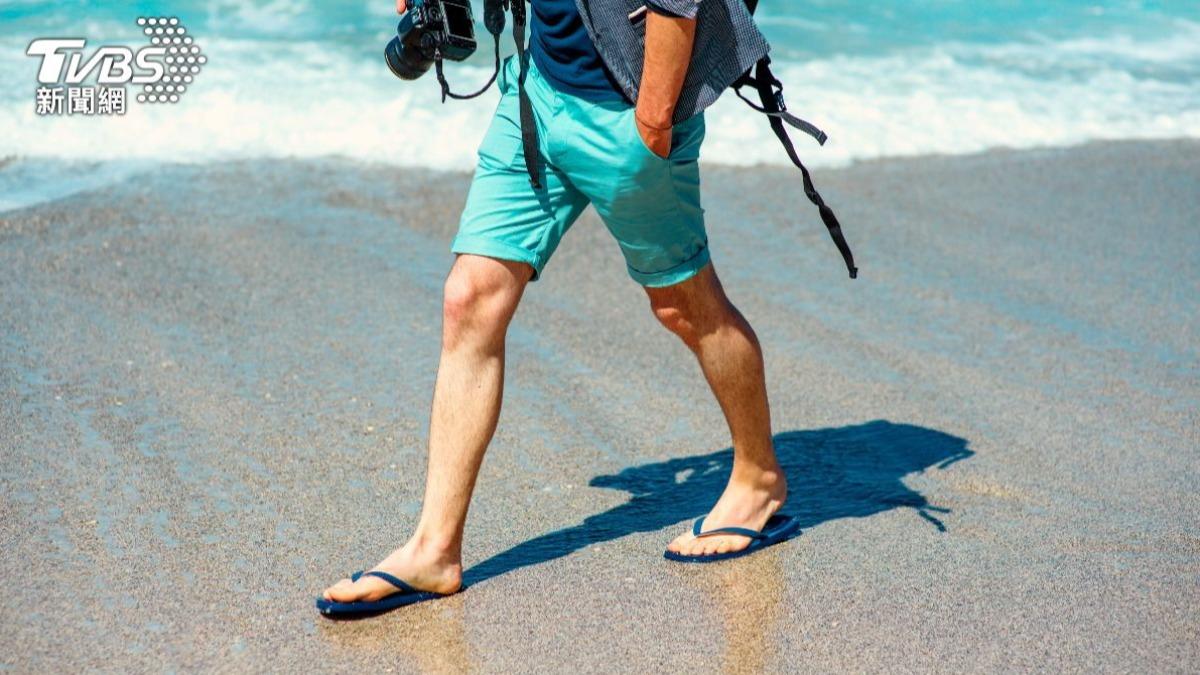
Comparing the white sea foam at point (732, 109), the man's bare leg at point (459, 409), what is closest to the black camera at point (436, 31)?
the man's bare leg at point (459, 409)

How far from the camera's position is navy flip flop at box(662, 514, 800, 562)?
3.25 meters

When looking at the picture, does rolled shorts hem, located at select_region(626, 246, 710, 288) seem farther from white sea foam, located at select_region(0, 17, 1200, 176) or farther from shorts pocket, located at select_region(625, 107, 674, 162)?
white sea foam, located at select_region(0, 17, 1200, 176)

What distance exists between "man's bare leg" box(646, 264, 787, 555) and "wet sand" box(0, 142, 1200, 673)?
12 centimetres

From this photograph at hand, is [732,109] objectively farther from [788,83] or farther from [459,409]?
[459,409]

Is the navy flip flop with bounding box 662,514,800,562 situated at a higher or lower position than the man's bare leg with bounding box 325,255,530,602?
lower

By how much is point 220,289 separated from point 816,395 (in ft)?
7.13

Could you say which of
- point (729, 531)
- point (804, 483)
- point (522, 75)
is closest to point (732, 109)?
point (804, 483)

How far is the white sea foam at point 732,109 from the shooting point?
21.9 ft

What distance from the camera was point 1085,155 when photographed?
23.4 feet

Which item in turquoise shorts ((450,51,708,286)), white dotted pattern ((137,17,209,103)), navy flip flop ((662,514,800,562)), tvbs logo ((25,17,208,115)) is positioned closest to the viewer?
turquoise shorts ((450,51,708,286))

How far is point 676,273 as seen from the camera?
9.95 ft

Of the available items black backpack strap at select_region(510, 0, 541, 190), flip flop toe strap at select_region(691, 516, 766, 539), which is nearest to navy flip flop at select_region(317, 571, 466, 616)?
flip flop toe strap at select_region(691, 516, 766, 539)

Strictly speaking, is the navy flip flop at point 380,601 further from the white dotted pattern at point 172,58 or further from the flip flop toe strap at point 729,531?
the white dotted pattern at point 172,58

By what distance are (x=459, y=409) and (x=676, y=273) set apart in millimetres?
573
